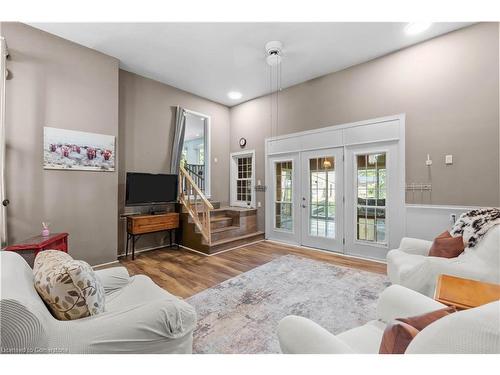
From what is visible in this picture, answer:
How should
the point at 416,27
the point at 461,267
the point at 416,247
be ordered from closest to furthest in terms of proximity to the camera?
the point at 461,267 → the point at 416,247 → the point at 416,27

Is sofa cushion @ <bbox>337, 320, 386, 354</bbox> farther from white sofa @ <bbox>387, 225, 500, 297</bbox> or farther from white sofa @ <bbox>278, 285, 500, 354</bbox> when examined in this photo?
white sofa @ <bbox>387, 225, 500, 297</bbox>

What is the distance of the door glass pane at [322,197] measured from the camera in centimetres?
424

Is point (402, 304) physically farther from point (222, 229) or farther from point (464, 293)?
point (222, 229)

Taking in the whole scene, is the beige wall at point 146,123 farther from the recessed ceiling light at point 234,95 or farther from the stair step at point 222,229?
the stair step at point 222,229

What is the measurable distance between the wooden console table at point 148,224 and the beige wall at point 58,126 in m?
0.28

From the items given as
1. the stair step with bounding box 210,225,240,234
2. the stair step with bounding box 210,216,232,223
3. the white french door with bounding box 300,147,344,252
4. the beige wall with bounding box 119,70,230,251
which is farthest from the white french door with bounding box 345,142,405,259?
the beige wall with bounding box 119,70,230,251

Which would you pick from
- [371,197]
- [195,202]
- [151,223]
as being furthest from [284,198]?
[151,223]

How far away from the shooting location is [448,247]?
7.26 ft

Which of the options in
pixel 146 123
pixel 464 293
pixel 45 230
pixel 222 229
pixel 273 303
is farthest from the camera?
pixel 222 229

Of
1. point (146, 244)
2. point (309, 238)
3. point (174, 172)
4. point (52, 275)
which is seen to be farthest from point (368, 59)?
point (146, 244)

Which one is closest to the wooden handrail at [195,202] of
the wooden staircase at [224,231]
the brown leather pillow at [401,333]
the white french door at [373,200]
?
the wooden staircase at [224,231]

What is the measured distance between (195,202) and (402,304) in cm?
371

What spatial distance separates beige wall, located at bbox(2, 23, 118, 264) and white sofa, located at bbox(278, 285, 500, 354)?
3473mm

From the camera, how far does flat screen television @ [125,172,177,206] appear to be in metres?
3.89
